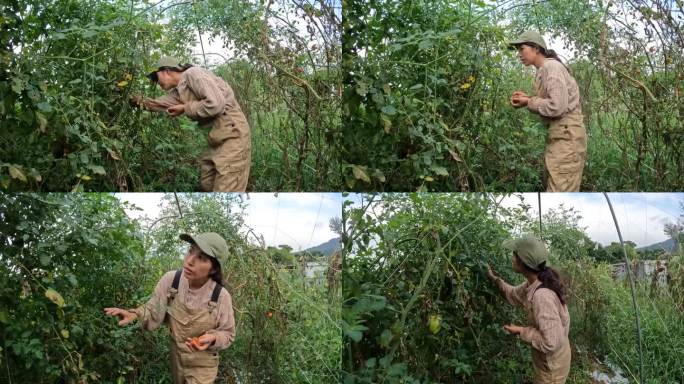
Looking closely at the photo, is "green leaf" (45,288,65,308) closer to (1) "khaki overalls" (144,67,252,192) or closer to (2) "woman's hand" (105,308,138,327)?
(2) "woman's hand" (105,308,138,327)

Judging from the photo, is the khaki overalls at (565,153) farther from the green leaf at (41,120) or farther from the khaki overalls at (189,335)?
the green leaf at (41,120)

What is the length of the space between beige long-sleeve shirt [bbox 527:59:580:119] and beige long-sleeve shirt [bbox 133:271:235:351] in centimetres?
181

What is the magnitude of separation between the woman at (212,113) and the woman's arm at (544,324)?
1565 millimetres

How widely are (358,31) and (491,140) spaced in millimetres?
864

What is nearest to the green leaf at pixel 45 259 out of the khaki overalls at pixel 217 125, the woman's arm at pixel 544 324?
the khaki overalls at pixel 217 125

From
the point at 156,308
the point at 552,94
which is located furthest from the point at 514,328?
the point at 156,308

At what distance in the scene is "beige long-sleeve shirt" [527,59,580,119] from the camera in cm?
507

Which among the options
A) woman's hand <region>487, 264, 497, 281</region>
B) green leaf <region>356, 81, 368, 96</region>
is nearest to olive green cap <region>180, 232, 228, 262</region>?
green leaf <region>356, 81, 368, 96</region>

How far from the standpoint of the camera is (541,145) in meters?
5.18

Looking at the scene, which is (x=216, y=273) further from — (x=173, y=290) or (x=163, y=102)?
(x=163, y=102)

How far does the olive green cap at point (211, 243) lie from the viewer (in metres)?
4.97

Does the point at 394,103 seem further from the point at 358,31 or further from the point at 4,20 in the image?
the point at 4,20

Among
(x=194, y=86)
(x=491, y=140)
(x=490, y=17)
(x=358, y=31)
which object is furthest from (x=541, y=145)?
(x=194, y=86)

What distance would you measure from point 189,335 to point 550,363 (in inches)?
69.9
